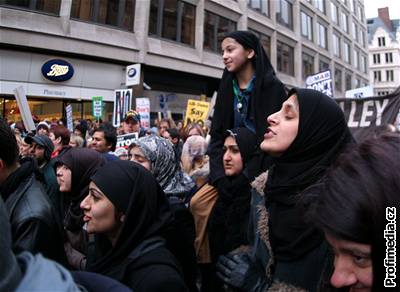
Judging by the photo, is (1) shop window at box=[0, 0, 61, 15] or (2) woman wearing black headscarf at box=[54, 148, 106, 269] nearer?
(2) woman wearing black headscarf at box=[54, 148, 106, 269]

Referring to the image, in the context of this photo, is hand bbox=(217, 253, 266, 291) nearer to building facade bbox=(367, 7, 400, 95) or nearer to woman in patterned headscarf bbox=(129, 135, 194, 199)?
woman in patterned headscarf bbox=(129, 135, 194, 199)

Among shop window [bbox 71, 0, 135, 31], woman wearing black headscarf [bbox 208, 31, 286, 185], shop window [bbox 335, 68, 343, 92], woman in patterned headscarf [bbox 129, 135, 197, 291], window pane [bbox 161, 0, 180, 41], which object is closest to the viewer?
woman in patterned headscarf [bbox 129, 135, 197, 291]

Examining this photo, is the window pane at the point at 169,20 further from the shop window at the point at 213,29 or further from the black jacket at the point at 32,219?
the black jacket at the point at 32,219

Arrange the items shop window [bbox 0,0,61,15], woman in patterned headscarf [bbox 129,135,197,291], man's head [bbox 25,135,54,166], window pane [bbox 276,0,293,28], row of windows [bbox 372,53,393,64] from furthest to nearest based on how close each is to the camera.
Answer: row of windows [bbox 372,53,393,64] → window pane [bbox 276,0,293,28] → shop window [bbox 0,0,61,15] → man's head [bbox 25,135,54,166] → woman in patterned headscarf [bbox 129,135,197,291]

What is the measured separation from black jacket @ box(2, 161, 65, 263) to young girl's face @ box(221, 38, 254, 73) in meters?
1.72

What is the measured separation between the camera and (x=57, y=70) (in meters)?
16.0

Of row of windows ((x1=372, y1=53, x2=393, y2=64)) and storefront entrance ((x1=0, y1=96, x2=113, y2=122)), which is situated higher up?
row of windows ((x1=372, y1=53, x2=393, y2=64))

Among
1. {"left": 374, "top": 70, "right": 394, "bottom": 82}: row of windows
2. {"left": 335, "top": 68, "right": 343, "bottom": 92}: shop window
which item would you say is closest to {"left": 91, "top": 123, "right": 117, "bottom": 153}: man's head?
{"left": 335, "top": 68, "right": 343, "bottom": 92}: shop window

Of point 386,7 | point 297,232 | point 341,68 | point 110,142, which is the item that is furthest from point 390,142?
point 386,7

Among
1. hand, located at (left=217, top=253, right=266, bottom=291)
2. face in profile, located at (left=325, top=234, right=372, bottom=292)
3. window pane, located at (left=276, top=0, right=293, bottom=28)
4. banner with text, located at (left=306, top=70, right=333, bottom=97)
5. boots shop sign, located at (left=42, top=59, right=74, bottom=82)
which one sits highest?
window pane, located at (left=276, top=0, right=293, bottom=28)

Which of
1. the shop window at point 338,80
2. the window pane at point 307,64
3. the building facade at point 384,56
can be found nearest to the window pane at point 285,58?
the window pane at point 307,64

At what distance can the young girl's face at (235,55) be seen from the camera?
301 centimetres

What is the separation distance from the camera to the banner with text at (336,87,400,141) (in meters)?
4.23

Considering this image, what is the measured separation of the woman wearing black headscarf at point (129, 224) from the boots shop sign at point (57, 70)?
15.2 m
